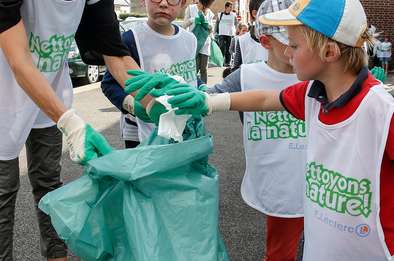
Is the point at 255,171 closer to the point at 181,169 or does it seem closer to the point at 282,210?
the point at 282,210

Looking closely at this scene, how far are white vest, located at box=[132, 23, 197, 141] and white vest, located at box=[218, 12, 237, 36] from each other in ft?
36.9

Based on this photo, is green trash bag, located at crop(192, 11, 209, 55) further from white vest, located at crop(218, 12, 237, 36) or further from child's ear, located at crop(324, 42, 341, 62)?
white vest, located at crop(218, 12, 237, 36)

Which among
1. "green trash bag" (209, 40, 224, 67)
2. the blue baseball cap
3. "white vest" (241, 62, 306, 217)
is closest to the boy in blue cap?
the blue baseball cap

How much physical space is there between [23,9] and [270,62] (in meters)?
1.14

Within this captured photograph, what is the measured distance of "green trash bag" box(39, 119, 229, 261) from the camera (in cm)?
155

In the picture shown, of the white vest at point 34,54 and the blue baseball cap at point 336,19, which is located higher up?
the blue baseball cap at point 336,19

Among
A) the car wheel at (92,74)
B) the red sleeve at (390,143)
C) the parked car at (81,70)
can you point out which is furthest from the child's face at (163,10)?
the car wheel at (92,74)

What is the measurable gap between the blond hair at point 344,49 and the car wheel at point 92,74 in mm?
8581

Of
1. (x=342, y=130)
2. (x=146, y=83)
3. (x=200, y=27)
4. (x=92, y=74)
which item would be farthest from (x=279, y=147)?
(x=92, y=74)

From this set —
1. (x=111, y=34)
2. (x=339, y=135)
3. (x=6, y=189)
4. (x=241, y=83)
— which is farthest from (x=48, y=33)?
(x=339, y=135)

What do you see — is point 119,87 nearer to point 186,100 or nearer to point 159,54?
point 159,54

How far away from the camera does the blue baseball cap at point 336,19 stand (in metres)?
1.46

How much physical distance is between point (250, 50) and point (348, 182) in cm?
182

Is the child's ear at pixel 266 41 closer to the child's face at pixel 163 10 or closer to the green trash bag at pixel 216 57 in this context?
the child's face at pixel 163 10
